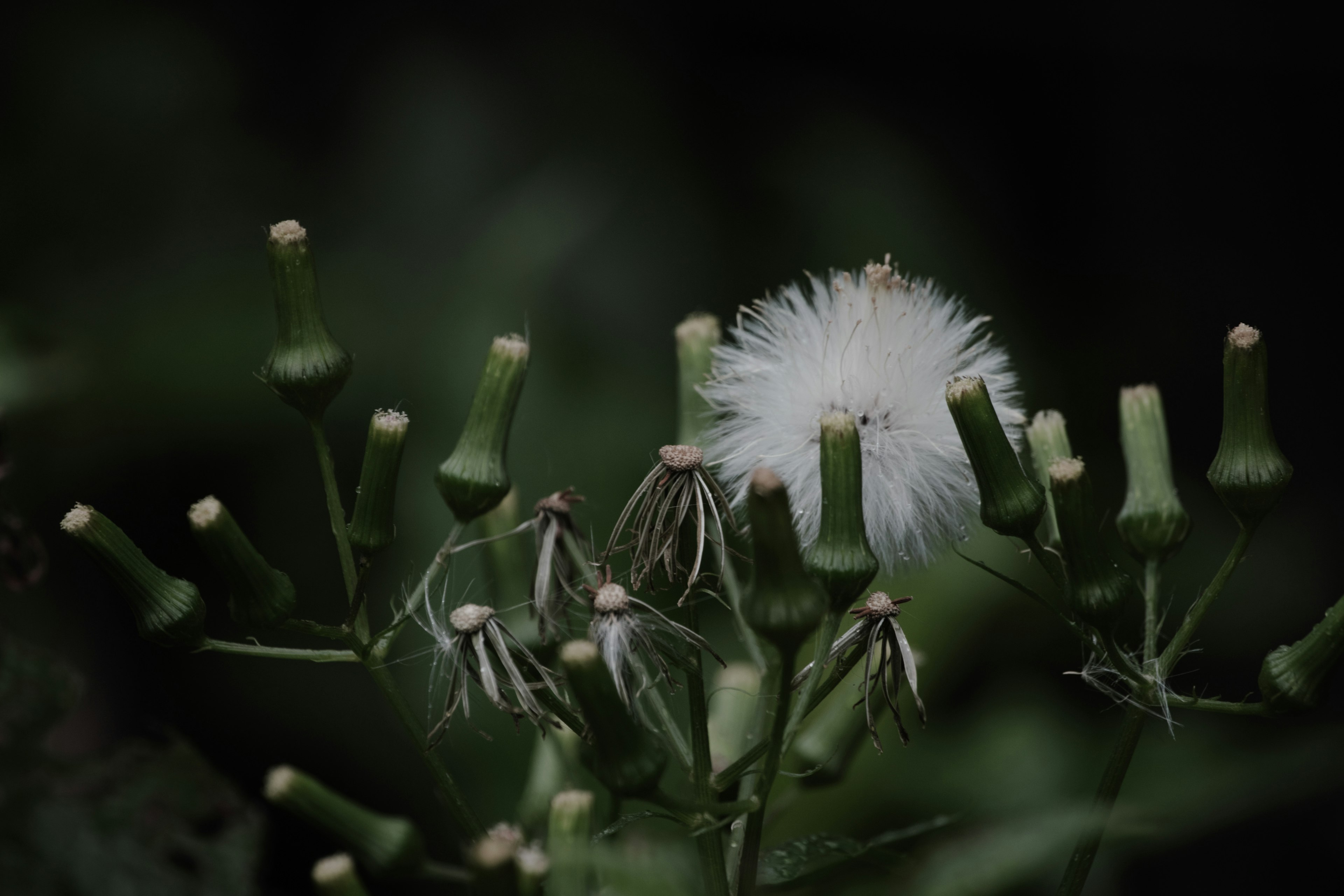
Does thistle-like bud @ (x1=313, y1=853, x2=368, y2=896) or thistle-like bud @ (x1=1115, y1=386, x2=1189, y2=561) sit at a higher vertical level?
thistle-like bud @ (x1=1115, y1=386, x2=1189, y2=561)

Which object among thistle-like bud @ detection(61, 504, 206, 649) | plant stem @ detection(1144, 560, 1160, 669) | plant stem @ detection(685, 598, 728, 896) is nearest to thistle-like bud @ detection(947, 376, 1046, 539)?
plant stem @ detection(1144, 560, 1160, 669)

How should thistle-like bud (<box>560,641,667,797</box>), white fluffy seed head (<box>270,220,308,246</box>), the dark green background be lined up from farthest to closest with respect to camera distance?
the dark green background < white fluffy seed head (<box>270,220,308,246</box>) < thistle-like bud (<box>560,641,667,797</box>)

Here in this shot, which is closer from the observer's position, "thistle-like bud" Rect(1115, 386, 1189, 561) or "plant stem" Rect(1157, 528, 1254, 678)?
"plant stem" Rect(1157, 528, 1254, 678)

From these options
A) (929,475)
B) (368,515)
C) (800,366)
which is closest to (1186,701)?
(929,475)

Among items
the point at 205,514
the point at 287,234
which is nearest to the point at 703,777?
the point at 205,514

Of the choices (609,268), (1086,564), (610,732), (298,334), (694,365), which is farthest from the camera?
(609,268)

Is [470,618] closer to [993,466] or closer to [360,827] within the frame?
[360,827]

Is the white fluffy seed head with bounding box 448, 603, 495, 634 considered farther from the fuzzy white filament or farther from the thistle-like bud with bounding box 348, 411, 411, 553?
the fuzzy white filament

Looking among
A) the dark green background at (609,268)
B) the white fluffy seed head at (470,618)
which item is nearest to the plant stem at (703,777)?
the white fluffy seed head at (470,618)
